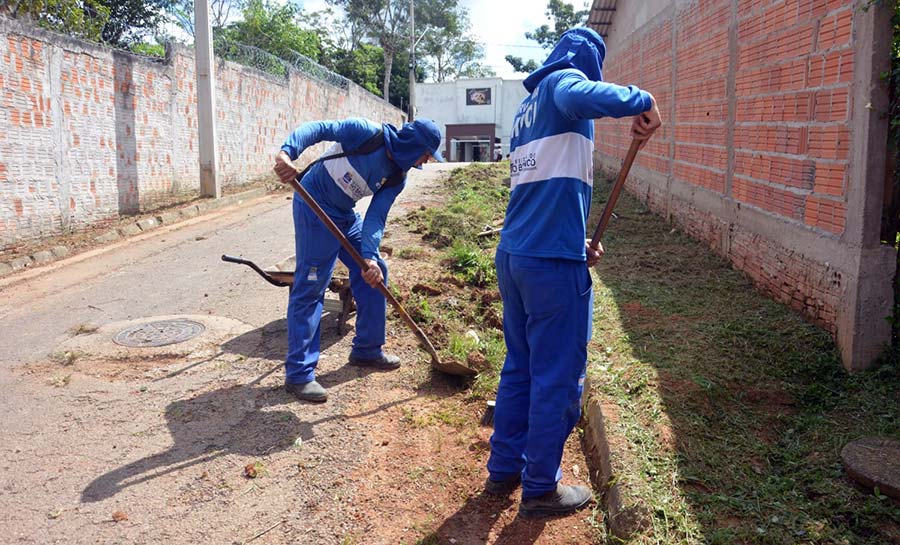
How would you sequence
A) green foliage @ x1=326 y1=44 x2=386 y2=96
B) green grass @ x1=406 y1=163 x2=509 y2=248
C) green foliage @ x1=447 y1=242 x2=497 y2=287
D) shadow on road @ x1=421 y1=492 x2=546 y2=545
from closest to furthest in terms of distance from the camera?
1. shadow on road @ x1=421 y1=492 x2=546 y2=545
2. green foliage @ x1=447 y1=242 x2=497 y2=287
3. green grass @ x1=406 y1=163 x2=509 y2=248
4. green foliage @ x1=326 y1=44 x2=386 y2=96

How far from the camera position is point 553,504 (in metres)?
3.05

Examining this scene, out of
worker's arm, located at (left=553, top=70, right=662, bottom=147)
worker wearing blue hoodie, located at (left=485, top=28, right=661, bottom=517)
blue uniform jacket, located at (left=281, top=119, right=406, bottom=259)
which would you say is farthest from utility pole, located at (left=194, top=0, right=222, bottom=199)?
worker's arm, located at (left=553, top=70, right=662, bottom=147)

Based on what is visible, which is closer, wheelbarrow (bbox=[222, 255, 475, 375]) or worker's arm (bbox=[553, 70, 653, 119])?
worker's arm (bbox=[553, 70, 653, 119])

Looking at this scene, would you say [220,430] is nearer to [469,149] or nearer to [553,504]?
[553,504]

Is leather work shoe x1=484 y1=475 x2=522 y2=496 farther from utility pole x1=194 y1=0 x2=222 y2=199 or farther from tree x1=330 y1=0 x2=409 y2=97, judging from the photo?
tree x1=330 y1=0 x2=409 y2=97

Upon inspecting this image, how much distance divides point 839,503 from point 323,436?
8.41 ft

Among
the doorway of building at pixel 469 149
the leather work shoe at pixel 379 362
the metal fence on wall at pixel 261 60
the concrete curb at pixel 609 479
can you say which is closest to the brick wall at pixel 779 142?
the concrete curb at pixel 609 479

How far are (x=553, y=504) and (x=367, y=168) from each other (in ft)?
8.02

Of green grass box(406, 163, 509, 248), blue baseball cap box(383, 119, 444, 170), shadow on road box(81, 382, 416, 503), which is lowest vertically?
shadow on road box(81, 382, 416, 503)

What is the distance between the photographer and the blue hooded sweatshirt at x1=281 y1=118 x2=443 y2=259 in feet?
14.4

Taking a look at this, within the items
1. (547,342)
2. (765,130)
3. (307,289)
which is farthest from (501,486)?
(765,130)

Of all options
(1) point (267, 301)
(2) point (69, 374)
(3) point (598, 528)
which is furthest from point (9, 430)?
(3) point (598, 528)

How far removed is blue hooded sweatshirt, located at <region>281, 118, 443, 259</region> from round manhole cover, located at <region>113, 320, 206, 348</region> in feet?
5.83

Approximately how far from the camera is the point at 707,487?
3111 millimetres
